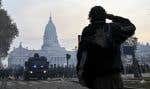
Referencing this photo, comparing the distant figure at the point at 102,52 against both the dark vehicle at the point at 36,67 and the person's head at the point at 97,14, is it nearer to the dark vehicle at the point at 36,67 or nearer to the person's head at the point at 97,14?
the person's head at the point at 97,14

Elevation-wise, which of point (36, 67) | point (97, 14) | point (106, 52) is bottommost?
point (36, 67)

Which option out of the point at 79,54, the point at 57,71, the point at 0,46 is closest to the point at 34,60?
the point at 57,71

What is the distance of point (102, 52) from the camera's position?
5973 mm

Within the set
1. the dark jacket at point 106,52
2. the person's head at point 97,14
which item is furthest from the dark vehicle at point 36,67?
the dark jacket at point 106,52

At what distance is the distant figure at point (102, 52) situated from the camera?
19.6 feet

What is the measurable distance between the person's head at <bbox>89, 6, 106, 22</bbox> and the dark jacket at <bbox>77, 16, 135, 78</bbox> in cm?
9

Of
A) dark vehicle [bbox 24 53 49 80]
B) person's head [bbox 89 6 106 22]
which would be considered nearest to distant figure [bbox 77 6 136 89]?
person's head [bbox 89 6 106 22]

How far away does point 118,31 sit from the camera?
6.07 meters

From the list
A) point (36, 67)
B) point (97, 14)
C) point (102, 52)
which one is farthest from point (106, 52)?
point (36, 67)

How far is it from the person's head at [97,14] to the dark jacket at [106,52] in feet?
0.30

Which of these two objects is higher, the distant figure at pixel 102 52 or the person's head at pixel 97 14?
the person's head at pixel 97 14

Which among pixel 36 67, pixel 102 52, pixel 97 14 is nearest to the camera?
pixel 102 52

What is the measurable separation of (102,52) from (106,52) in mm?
50

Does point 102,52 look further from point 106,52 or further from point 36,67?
point 36,67
